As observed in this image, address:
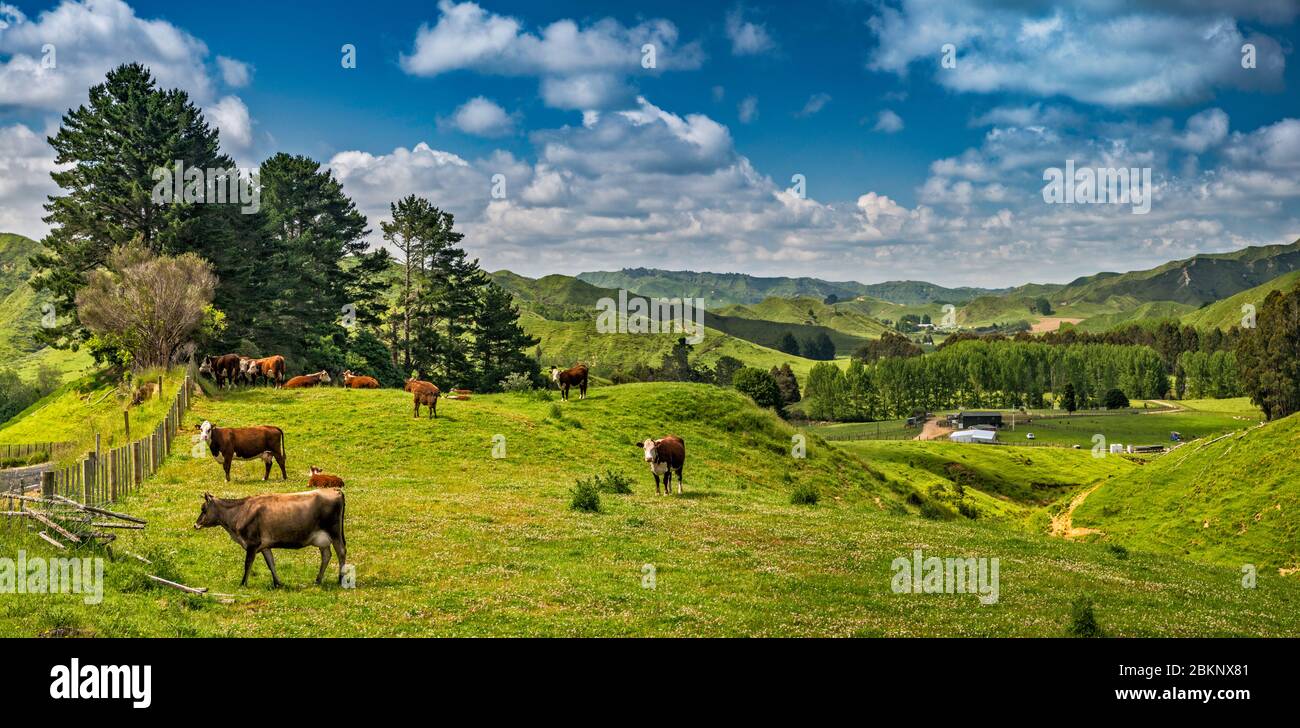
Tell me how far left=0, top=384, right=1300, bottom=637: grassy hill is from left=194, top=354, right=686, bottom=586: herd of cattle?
0.88 m

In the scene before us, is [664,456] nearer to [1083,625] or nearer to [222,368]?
[1083,625]

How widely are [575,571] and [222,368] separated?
49354mm

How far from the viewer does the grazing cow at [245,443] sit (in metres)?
31.3

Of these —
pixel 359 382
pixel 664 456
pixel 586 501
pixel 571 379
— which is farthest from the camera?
pixel 571 379

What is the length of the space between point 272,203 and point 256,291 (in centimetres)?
1555

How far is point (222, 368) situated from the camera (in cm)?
5756

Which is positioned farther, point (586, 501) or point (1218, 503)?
point (1218, 503)

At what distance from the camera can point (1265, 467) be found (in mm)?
36500

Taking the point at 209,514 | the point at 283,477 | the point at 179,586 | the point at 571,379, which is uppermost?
the point at 571,379

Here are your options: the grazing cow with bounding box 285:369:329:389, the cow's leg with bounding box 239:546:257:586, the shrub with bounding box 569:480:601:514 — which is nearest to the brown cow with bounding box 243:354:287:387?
the grazing cow with bounding box 285:369:329:389

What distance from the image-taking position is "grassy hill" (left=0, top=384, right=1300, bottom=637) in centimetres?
1396

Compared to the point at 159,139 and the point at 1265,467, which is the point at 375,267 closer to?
the point at 159,139

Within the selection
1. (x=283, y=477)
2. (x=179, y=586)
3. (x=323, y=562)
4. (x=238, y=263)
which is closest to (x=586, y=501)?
(x=323, y=562)
